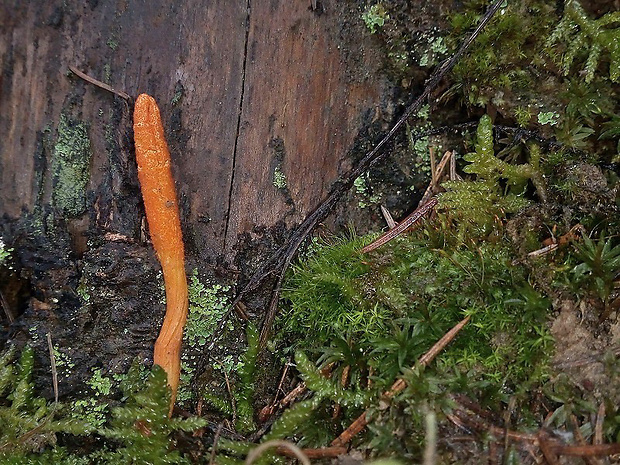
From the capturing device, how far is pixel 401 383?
2.42 metres

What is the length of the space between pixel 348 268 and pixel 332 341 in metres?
0.37

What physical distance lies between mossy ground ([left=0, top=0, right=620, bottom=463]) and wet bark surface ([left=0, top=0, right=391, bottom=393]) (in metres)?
0.16

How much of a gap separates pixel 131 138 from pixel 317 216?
1.01m

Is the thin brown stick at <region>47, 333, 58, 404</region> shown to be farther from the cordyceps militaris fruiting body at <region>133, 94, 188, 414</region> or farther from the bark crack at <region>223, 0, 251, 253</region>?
the bark crack at <region>223, 0, 251, 253</region>

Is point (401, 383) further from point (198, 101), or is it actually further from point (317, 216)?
point (198, 101)

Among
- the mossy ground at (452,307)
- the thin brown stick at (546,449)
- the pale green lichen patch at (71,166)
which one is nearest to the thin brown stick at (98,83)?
the pale green lichen patch at (71,166)

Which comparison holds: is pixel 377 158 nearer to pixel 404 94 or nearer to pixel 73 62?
pixel 404 94

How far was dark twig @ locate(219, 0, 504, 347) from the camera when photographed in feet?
9.28

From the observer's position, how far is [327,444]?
252 cm

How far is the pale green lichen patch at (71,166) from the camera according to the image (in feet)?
8.30

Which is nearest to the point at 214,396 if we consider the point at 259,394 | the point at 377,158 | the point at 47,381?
the point at 259,394

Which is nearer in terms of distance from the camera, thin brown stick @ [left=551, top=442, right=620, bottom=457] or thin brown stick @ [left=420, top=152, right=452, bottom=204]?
thin brown stick @ [left=551, top=442, right=620, bottom=457]

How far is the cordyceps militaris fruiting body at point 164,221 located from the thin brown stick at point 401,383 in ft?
2.88

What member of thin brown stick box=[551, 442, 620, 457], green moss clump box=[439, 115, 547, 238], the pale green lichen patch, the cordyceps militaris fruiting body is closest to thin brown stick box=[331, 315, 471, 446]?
green moss clump box=[439, 115, 547, 238]
